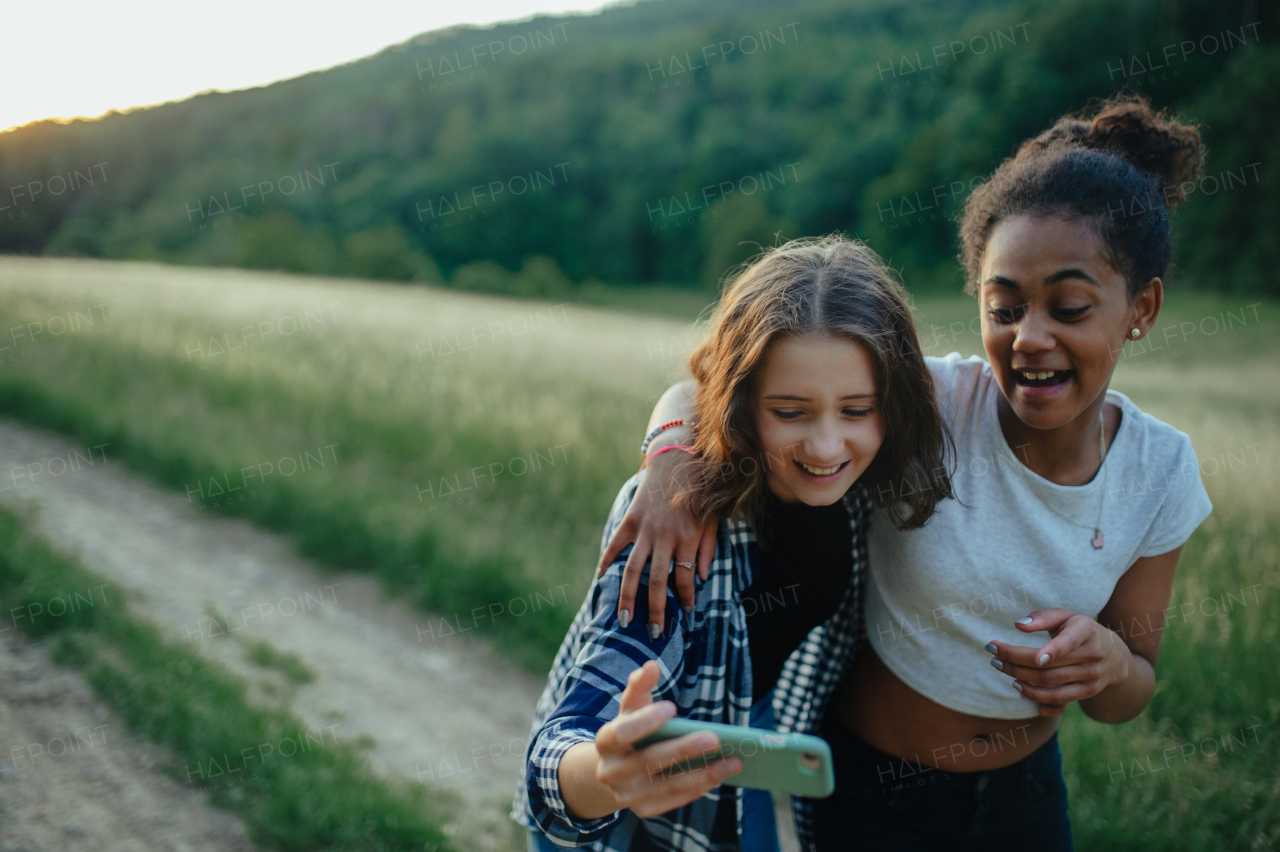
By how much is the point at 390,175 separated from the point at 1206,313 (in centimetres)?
4842

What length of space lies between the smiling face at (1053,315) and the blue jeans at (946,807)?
86 centimetres

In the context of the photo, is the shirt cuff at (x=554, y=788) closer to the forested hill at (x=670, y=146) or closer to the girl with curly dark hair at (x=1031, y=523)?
the girl with curly dark hair at (x=1031, y=523)

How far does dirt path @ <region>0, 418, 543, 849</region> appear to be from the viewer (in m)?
3.41

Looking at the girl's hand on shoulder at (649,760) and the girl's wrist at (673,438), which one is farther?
A: the girl's wrist at (673,438)

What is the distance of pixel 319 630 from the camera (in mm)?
4188

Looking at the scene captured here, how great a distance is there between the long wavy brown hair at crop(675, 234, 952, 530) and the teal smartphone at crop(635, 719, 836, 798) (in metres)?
0.59

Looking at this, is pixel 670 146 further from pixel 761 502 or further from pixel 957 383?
pixel 761 502

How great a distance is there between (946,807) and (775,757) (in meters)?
1.12

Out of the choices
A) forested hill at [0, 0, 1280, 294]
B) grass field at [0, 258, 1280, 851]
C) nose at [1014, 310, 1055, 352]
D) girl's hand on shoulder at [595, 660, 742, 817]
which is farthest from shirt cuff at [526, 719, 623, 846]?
forested hill at [0, 0, 1280, 294]

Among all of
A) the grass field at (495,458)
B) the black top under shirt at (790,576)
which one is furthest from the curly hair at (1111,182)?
the black top under shirt at (790,576)

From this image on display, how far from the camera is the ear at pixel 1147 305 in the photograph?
5.93ft

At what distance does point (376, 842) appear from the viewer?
2.67m

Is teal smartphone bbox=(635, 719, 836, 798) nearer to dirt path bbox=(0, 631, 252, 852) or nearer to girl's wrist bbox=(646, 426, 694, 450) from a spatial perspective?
girl's wrist bbox=(646, 426, 694, 450)

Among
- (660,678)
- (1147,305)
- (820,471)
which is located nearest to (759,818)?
(660,678)
